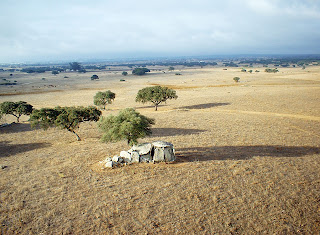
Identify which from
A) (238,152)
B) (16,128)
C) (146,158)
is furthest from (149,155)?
(16,128)

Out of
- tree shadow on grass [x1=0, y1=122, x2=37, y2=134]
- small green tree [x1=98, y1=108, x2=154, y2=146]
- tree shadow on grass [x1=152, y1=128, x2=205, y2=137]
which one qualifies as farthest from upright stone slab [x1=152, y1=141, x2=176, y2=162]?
tree shadow on grass [x1=0, y1=122, x2=37, y2=134]

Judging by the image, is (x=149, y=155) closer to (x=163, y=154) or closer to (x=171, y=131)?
(x=163, y=154)

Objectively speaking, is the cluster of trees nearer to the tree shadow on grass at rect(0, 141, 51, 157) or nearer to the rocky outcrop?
the rocky outcrop

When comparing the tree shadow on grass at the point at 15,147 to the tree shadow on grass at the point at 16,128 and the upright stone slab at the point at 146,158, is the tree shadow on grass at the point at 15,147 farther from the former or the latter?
the upright stone slab at the point at 146,158

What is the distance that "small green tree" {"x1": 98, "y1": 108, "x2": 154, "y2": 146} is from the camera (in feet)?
77.4

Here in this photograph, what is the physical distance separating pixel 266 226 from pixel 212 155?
1181cm

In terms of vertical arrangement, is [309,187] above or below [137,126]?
Answer: below

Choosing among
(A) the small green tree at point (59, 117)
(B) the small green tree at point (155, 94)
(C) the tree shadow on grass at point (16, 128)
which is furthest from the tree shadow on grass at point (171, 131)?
(C) the tree shadow on grass at point (16, 128)

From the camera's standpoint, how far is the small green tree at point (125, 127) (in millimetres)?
23594

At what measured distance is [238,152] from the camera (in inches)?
1065

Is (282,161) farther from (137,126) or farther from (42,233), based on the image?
(42,233)

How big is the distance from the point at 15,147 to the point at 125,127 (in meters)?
18.4

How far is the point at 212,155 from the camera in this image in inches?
1028

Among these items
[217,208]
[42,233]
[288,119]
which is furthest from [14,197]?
[288,119]
